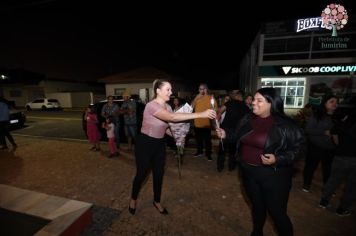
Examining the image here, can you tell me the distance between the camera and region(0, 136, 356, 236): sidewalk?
2875mm

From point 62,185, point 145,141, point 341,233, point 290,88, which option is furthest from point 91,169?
point 290,88

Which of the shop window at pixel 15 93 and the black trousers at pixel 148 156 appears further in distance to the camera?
the shop window at pixel 15 93

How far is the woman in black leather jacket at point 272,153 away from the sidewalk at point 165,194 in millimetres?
904

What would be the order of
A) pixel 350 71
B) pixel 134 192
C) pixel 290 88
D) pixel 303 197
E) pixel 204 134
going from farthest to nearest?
pixel 290 88, pixel 350 71, pixel 204 134, pixel 303 197, pixel 134 192

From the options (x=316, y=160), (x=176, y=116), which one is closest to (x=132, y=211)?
(x=176, y=116)

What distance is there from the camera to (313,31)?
16.8m

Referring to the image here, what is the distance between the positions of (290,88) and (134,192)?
1882 centimetres

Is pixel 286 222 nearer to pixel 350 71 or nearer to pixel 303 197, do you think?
pixel 303 197

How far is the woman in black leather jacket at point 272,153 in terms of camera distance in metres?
2.05

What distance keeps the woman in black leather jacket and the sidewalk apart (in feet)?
2.97

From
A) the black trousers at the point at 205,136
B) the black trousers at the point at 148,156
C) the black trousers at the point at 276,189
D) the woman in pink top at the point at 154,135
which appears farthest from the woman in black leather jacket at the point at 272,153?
the black trousers at the point at 205,136

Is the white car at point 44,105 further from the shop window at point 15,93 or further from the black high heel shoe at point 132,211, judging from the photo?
the black high heel shoe at point 132,211

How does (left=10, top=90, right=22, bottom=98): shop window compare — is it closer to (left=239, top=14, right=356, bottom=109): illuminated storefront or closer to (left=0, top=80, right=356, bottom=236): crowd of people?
(left=239, top=14, right=356, bottom=109): illuminated storefront

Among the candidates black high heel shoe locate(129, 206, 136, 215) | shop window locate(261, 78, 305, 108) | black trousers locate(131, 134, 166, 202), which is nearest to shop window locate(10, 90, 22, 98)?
shop window locate(261, 78, 305, 108)
